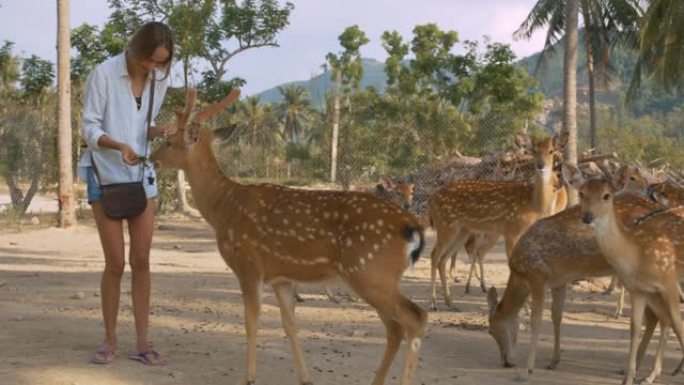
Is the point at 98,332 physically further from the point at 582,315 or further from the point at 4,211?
the point at 4,211

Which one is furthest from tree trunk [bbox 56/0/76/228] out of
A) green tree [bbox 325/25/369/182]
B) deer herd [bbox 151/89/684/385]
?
green tree [bbox 325/25/369/182]

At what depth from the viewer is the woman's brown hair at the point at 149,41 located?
5.97 m

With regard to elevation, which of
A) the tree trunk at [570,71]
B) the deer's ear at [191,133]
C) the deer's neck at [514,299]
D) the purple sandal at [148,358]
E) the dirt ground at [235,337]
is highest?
the tree trunk at [570,71]

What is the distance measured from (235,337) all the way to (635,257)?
339 centimetres

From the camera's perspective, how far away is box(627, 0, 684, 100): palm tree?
18.7 m

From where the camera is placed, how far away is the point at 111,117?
20.1 feet

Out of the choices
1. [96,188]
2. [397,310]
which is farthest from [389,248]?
[96,188]

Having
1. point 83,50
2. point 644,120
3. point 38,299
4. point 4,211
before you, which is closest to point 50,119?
point 4,211

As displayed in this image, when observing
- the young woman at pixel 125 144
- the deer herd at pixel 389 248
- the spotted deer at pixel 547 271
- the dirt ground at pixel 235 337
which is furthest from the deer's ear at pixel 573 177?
the young woman at pixel 125 144

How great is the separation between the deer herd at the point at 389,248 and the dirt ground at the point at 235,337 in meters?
0.31

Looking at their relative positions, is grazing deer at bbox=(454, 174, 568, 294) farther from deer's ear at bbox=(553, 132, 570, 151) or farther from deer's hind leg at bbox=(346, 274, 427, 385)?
deer's hind leg at bbox=(346, 274, 427, 385)

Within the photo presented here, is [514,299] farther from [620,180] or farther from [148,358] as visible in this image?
[148,358]

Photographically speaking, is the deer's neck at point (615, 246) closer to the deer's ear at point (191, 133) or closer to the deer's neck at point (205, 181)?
the deer's neck at point (205, 181)

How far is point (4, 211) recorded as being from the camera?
64.5ft
